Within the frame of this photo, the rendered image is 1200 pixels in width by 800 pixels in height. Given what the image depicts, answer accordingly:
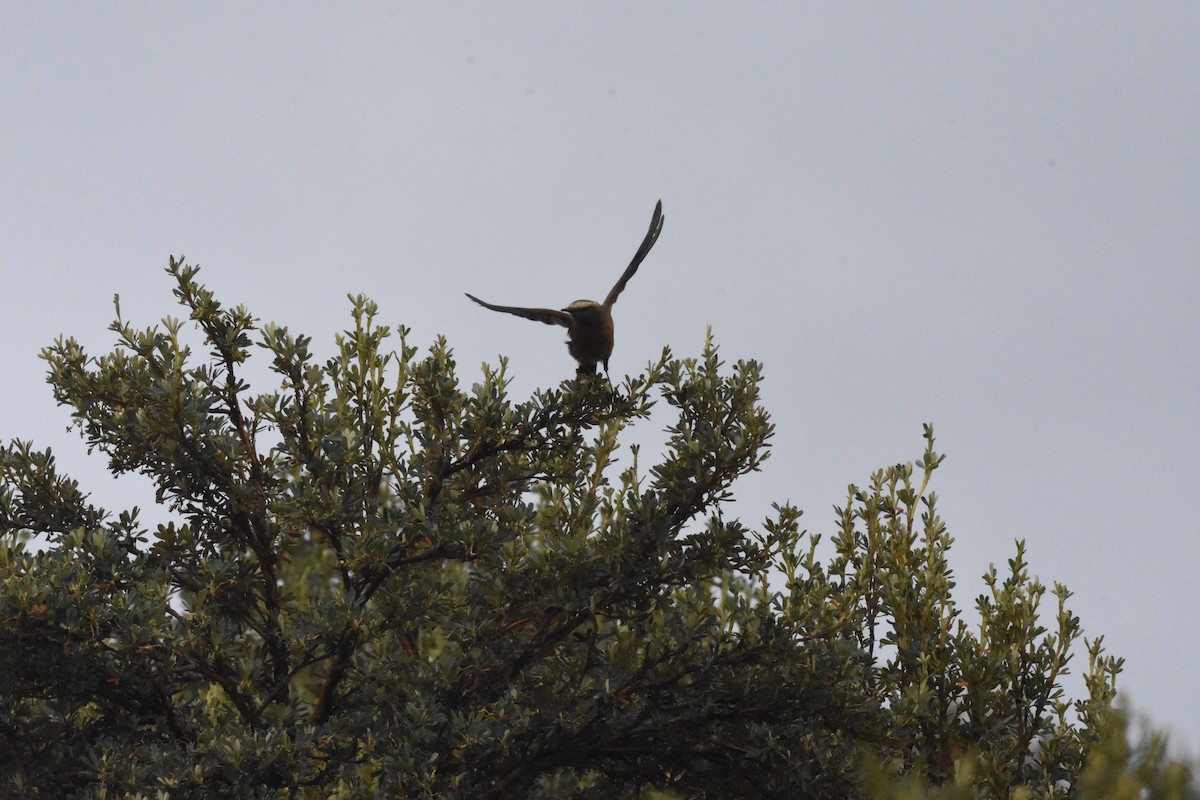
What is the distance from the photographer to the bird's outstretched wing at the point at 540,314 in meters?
11.4

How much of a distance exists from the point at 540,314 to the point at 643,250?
1270mm

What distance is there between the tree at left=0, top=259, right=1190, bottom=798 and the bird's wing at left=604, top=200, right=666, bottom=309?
132cm

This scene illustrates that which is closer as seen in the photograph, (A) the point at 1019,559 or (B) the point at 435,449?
(B) the point at 435,449

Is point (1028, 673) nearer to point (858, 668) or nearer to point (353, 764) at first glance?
point (858, 668)

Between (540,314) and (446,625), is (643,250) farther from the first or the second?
(446,625)

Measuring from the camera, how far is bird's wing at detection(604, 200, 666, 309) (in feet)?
38.8

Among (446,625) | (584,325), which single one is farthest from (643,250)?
(446,625)

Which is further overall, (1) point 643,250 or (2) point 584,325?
(1) point 643,250

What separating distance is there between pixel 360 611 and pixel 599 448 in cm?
438

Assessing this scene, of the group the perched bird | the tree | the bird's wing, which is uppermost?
the bird's wing

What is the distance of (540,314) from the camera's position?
11.6 m

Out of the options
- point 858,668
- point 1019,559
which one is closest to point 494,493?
point 858,668

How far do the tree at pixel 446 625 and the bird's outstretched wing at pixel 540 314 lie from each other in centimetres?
71

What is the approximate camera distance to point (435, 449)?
10.8 meters
